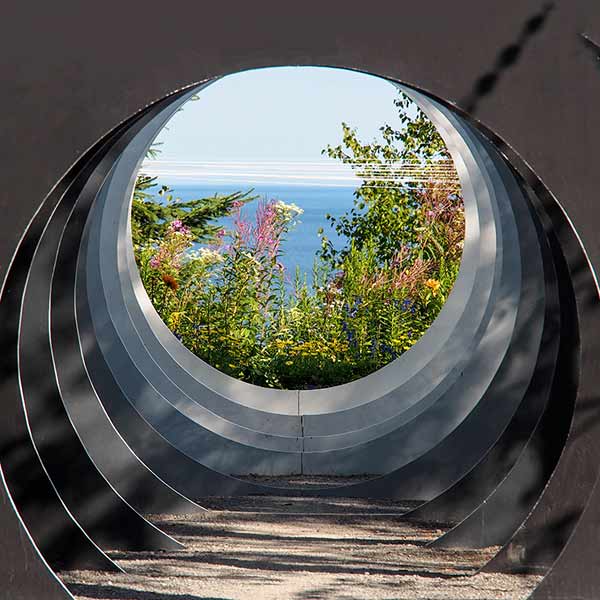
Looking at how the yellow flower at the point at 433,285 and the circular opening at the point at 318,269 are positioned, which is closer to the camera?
the circular opening at the point at 318,269

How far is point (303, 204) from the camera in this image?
46.5m

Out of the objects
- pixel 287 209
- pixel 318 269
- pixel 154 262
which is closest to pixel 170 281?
pixel 154 262

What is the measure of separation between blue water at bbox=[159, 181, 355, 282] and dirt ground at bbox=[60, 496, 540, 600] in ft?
69.6

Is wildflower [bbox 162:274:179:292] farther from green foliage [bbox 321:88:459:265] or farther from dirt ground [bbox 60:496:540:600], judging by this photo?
dirt ground [bbox 60:496:540:600]

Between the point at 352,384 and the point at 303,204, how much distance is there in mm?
37889

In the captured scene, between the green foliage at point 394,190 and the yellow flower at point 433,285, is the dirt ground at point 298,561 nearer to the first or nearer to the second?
the yellow flower at point 433,285

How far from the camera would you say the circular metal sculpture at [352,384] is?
4.31 m

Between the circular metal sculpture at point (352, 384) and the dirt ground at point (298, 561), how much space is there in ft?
0.45

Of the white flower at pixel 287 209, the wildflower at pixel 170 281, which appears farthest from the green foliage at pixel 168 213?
the wildflower at pixel 170 281

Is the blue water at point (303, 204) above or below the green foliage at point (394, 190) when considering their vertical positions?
above

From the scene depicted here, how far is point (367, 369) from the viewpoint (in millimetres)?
11109

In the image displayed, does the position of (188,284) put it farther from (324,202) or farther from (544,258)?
(324,202)

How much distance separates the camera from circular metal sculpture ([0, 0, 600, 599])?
4309 mm

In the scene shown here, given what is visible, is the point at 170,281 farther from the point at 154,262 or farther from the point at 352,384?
the point at 352,384
